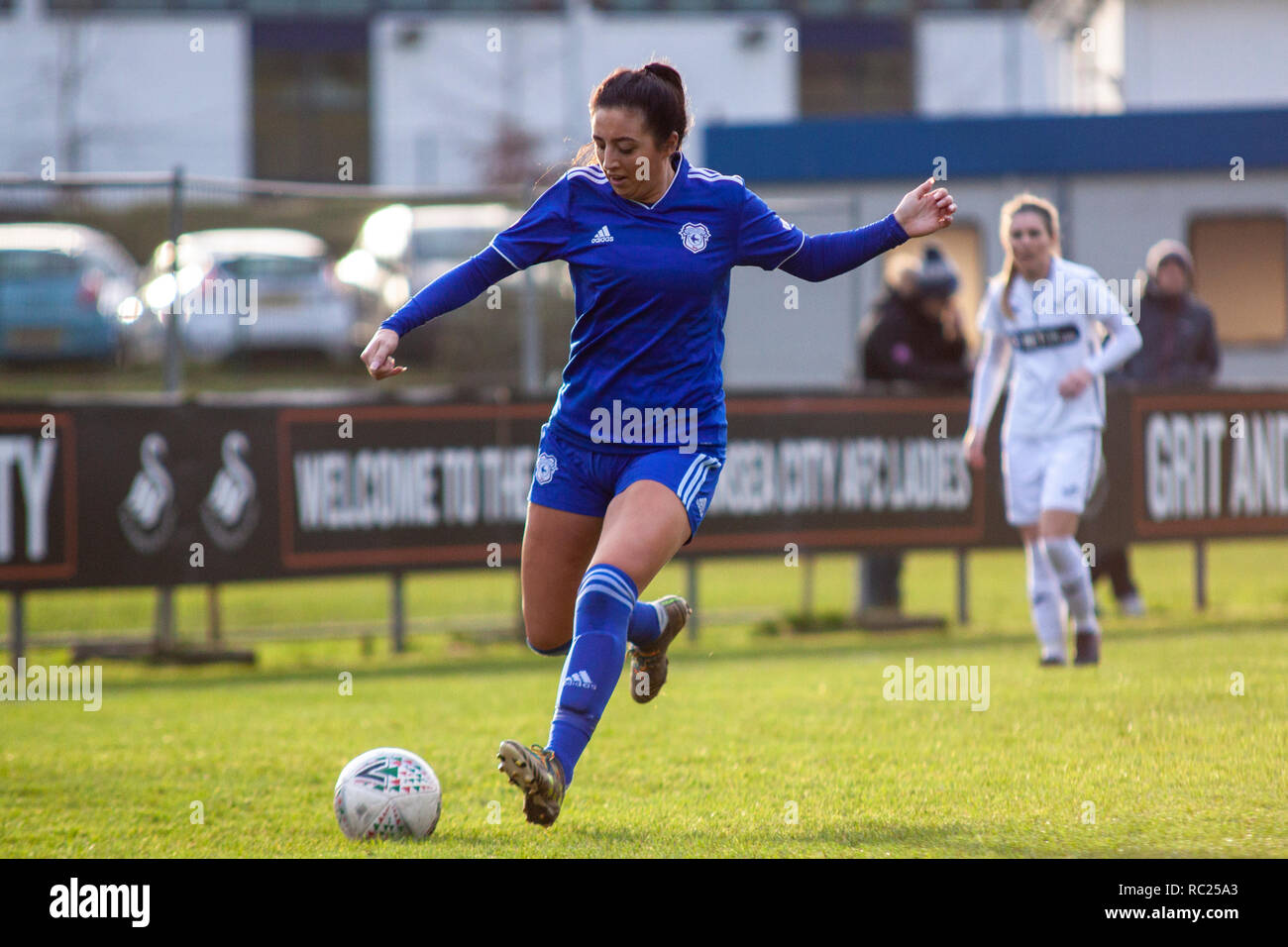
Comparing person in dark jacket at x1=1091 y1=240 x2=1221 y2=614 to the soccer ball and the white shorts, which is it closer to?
the white shorts

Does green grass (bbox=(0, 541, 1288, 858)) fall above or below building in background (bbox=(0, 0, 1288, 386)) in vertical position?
below

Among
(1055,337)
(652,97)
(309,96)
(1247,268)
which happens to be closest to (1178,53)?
(1247,268)

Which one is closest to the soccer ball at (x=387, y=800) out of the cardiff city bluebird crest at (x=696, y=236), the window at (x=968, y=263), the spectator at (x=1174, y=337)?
the cardiff city bluebird crest at (x=696, y=236)

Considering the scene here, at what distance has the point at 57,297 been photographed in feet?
37.9

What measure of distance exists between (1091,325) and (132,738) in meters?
5.48

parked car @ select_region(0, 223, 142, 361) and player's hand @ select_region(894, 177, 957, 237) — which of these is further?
parked car @ select_region(0, 223, 142, 361)

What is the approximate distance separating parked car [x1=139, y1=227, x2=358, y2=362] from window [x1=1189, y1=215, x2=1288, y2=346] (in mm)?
10973

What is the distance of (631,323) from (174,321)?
21.1 ft

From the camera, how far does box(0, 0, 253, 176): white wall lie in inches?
1204

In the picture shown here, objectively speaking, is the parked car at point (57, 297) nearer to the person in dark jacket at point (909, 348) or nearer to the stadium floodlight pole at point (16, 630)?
the stadium floodlight pole at point (16, 630)

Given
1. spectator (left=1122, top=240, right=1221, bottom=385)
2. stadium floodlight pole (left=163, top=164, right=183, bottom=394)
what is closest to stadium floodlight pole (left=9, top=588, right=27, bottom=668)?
stadium floodlight pole (left=163, top=164, right=183, bottom=394)

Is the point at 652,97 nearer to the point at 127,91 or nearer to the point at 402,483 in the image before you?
the point at 402,483

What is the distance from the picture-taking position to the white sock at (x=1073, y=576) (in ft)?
29.0
